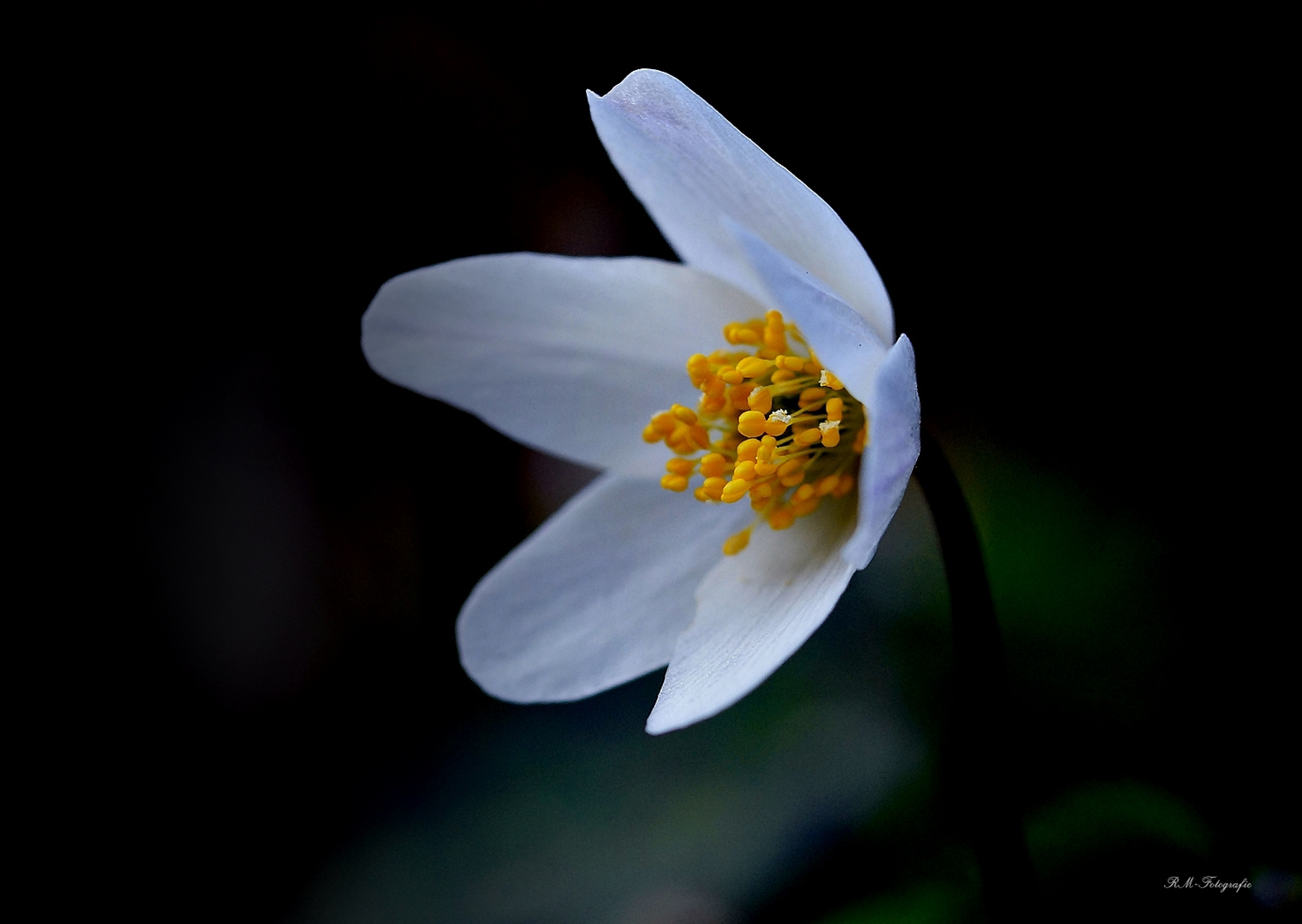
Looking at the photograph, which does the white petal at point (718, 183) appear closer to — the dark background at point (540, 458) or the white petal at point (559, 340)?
the white petal at point (559, 340)

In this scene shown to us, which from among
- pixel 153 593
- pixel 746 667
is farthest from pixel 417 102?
pixel 746 667

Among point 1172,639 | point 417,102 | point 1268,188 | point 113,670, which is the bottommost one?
point 1172,639

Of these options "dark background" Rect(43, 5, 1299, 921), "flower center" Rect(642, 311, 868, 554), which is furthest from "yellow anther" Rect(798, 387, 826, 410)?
"dark background" Rect(43, 5, 1299, 921)

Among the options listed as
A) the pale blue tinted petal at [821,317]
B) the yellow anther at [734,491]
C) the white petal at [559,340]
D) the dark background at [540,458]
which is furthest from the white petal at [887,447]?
the dark background at [540,458]

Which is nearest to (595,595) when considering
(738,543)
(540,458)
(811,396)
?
(738,543)

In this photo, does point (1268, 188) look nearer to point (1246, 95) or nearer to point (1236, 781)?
point (1246, 95)
